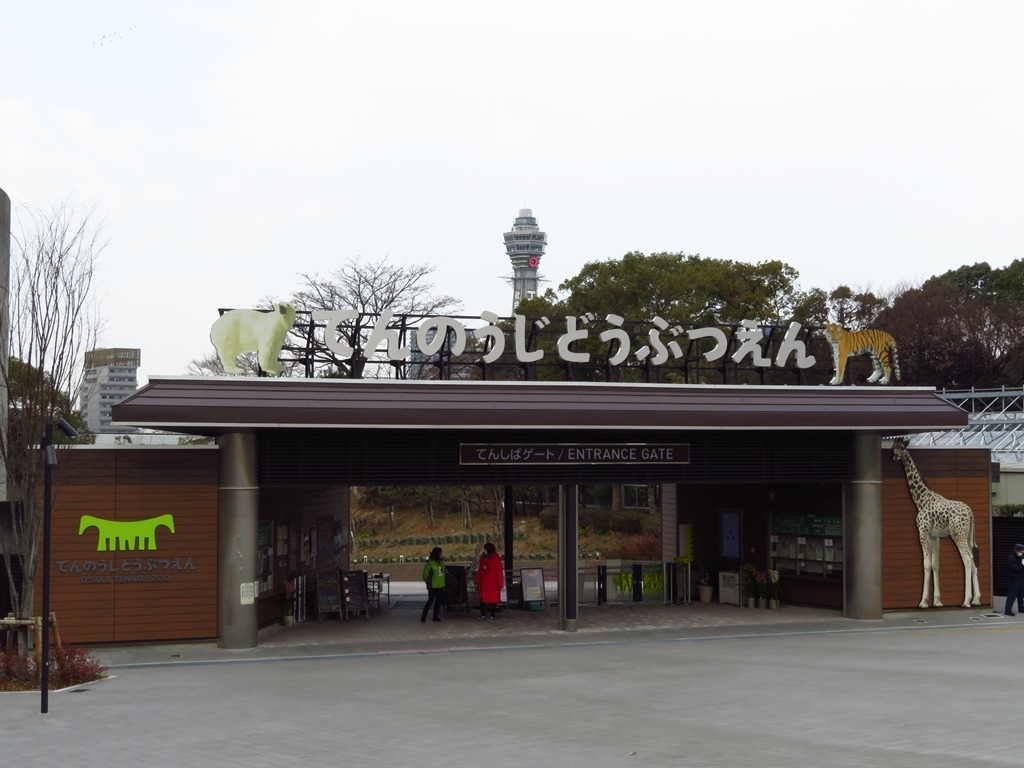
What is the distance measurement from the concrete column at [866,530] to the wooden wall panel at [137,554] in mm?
13156

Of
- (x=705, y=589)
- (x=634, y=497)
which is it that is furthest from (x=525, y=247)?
(x=705, y=589)

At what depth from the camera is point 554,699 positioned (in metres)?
16.5

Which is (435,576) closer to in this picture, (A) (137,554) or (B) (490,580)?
(B) (490,580)

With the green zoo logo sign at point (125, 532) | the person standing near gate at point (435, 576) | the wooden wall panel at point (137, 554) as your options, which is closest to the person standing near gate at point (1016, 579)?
the person standing near gate at point (435, 576)

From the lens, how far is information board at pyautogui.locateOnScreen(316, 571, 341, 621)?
25.9 metres

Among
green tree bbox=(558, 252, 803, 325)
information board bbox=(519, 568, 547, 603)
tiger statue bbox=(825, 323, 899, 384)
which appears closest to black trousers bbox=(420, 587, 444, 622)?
information board bbox=(519, 568, 547, 603)

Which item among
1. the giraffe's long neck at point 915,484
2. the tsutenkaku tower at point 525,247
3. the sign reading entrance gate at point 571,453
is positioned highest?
the tsutenkaku tower at point 525,247

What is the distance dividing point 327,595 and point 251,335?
6.72m

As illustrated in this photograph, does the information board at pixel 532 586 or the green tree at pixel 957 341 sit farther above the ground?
the green tree at pixel 957 341

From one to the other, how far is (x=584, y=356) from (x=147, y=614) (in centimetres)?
950

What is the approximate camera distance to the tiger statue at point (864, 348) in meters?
26.6

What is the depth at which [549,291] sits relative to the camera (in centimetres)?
5997

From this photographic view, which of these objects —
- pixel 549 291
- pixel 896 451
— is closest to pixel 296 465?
pixel 896 451

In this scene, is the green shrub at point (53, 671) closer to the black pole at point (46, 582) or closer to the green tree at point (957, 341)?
the black pole at point (46, 582)
